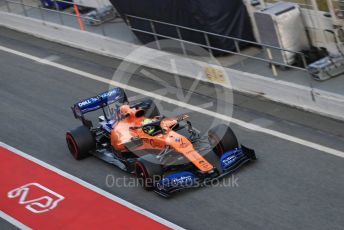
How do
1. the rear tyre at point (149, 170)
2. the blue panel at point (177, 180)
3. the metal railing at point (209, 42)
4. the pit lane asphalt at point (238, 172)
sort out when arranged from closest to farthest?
the pit lane asphalt at point (238, 172)
the blue panel at point (177, 180)
the rear tyre at point (149, 170)
the metal railing at point (209, 42)

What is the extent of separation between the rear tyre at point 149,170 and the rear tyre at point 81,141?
1.86 m

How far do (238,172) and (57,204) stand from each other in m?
3.66

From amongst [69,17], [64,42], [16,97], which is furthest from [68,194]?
[69,17]

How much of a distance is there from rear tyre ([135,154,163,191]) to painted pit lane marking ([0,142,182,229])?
521mm

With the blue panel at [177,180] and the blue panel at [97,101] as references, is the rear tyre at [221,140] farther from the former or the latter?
the blue panel at [97,101]

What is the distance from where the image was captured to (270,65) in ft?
60.5

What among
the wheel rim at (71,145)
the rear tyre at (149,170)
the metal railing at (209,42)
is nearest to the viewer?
the rear tyre at (149,170)

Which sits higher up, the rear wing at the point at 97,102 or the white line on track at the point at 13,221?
the rear wing at the point at 97,102

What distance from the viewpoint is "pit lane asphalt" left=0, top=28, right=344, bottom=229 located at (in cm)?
1263

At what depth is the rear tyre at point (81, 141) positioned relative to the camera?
15266 mm

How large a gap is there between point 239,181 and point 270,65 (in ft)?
17.9

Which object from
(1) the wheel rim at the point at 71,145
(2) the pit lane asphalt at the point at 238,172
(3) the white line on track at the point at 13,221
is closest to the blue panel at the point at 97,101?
(1) the wheel rim at the point at 71,145

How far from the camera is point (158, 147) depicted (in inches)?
554

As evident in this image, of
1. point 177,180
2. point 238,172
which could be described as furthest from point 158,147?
point 238,172
